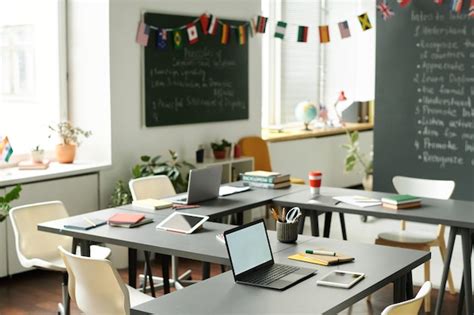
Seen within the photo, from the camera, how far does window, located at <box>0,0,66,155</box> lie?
19.7 ft

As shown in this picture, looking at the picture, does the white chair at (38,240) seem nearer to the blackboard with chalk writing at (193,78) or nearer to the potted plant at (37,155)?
the potted plant at (37,155)

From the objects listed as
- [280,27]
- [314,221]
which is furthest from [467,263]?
[280,27]

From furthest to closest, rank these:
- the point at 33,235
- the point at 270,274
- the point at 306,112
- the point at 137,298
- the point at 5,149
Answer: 1. the point at 306,112
2. the point at 5,149
3. the point at 33,235
4. the point at 137,298
5. the point at 270,274

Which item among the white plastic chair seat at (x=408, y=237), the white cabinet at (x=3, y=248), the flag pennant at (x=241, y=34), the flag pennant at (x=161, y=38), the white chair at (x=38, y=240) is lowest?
the white cabinet at (x=3, y=248)

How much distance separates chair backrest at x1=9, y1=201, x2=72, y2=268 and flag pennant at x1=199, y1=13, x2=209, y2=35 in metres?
2.67

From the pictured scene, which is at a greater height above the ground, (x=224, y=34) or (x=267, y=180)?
(x=224, y=34)

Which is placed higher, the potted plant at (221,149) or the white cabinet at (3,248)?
the potted plant at (221,149)

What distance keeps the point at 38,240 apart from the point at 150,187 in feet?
3.25

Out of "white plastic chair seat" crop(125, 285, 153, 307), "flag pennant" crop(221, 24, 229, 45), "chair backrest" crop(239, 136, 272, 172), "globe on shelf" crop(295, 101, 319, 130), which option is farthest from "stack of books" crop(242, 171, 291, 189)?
"globe on shelf" crop(295, 101, 319, 130)

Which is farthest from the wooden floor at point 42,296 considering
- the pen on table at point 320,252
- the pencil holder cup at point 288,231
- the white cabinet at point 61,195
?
the pen on table at point 320,252

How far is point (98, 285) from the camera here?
3436 mm

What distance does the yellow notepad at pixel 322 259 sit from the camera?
135 inches

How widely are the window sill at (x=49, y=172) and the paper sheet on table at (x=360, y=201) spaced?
78.4 inches

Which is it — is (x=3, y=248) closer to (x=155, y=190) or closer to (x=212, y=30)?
(x=155, y=190)
